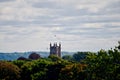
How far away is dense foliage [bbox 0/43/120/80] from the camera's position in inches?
2579

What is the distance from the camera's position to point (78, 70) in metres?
86.2

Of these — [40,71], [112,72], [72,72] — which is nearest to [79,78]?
[72,72]

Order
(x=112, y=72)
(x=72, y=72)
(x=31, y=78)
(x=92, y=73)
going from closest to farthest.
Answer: (x=112, y=72) → (x=92, y=73) → (x=72, y=72) → (x=31, y=78)

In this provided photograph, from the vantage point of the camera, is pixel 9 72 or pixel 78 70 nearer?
pixel 78 70

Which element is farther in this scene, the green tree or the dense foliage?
the green tree

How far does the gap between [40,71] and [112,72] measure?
146 feet

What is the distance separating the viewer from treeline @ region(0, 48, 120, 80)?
2579 inches

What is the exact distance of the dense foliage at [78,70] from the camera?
215 ft

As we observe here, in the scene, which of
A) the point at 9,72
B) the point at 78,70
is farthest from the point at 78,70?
the point at 9,72

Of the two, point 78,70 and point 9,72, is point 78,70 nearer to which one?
point 78,70

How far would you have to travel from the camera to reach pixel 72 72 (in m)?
88.9

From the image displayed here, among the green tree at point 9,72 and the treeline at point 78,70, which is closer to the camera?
the treeline at point 78,70

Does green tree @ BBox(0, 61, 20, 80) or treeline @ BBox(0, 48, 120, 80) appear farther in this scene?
green tree @ BBox(0, 61, 20, 80)

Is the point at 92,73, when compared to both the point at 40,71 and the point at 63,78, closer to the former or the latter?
the point at 63,78
